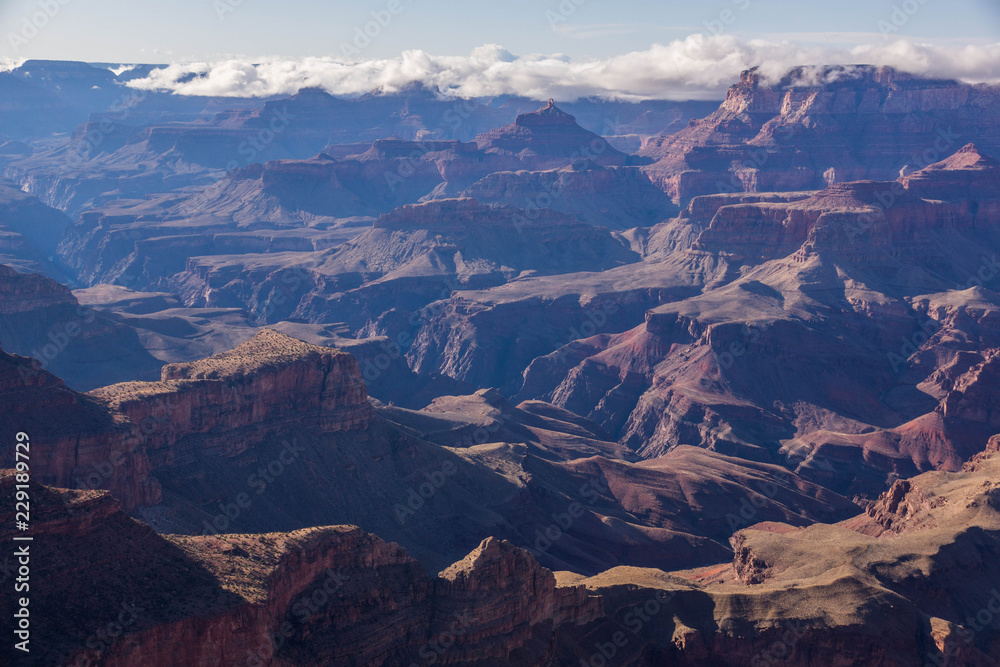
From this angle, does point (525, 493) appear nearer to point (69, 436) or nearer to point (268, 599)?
point (69, 436)

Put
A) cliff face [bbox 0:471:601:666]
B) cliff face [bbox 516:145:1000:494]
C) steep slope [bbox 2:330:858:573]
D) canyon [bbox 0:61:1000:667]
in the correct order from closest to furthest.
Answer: cliff face [bbox 0:471:601:666]
canyon [bbox 0:61:1000:667]
steep slope [bbox 2:330:858:573]
cliff face [bbox 516:145:1000:494]

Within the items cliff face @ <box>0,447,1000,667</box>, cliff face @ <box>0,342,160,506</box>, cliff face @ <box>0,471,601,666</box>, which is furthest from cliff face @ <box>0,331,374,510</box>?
cliff face @ <box>0,471,601,666</box>

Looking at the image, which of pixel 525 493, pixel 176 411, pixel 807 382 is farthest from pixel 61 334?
pixel 807 382

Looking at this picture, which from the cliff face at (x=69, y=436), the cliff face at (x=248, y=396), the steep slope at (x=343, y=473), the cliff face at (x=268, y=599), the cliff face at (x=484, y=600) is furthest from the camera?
the cliff face at (x=248, y=396)

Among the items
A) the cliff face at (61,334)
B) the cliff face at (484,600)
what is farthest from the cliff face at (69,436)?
the cliff face at (61,334)

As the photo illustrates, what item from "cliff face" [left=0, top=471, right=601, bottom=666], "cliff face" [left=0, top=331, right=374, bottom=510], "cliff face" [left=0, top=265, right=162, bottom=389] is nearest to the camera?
"cliff face" [left=0, top=471, right=601, bottom=666]

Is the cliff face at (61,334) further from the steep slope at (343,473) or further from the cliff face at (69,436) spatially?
the cliff face at (69,436)

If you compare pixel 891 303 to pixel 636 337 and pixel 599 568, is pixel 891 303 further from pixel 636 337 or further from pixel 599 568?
pixel 599 568

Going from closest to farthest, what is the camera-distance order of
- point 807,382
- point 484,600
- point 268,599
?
point 268,599 → point 484,600 → point 807,382

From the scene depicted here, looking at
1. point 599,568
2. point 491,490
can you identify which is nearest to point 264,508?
point 491,490

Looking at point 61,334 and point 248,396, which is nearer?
point 248,396

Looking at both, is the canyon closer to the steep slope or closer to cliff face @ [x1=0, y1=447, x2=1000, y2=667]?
cliff face @ [x1=0, y1=447, x2=1000, y2=667]
